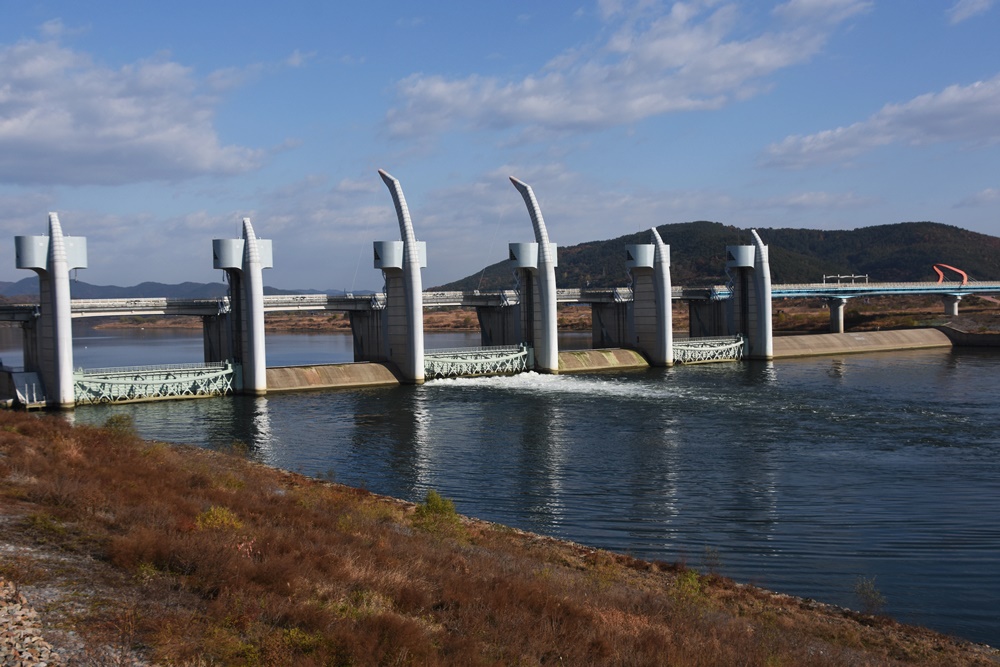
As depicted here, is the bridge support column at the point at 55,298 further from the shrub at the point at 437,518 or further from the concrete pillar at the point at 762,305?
the concrete pillar at the point at 762,305

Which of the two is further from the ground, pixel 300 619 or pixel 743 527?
pixel 300 619

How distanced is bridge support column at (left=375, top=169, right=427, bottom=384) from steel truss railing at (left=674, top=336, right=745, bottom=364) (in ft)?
76.1

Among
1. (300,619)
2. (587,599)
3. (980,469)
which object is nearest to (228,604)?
(300,619)

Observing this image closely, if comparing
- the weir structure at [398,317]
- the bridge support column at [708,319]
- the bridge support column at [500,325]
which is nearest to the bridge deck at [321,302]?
the weir structure at [398,317]

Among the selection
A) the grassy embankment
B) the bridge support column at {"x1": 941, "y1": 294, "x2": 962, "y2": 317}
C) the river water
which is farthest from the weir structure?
the bridge support column at {"x1": 941, "y1": 294, "x2": 962, "y2": 317}

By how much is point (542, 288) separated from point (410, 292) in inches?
418

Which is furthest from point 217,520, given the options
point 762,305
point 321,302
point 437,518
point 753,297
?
point 753,297

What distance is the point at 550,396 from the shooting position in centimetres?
4962

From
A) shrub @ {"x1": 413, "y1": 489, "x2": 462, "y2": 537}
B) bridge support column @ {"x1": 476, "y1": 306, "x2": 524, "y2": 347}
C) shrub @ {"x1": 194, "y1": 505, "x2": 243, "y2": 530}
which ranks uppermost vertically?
bridge support column @ {"x1": 476, "y1": 306, "x2": 524, "y2": 347}

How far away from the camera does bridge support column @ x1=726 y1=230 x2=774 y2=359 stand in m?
72.5

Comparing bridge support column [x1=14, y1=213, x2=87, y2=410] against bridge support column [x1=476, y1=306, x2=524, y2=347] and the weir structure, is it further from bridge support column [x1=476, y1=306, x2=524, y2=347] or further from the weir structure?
bridge support column [x1=476, y1=306, x2=524, y2=347]

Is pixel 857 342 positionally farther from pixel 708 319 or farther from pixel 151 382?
pixel 151 382

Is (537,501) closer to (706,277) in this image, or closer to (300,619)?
(300,619)

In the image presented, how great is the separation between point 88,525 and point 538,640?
7321 millimetres
